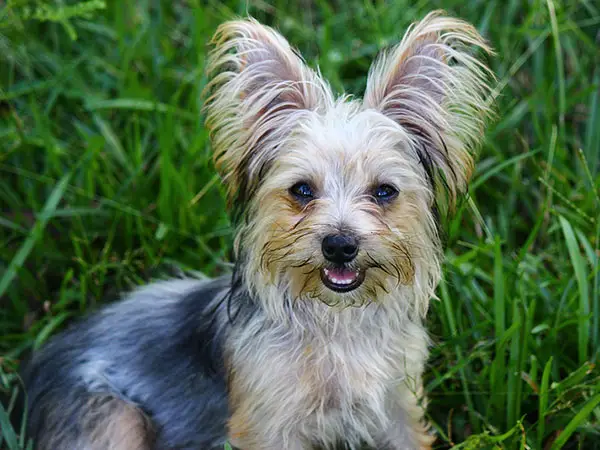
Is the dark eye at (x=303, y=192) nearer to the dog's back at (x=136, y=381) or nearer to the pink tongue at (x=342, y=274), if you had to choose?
the pink tongue at (x=342, y=274)

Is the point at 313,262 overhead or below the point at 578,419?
overhead

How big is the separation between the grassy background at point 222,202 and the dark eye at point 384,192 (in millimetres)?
993

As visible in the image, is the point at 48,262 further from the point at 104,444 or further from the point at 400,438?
the point at 400,438

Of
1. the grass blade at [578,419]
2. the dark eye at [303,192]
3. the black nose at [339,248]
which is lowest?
the grass blade at [578,419]

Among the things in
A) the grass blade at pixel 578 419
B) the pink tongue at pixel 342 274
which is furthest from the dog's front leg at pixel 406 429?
the pink tongue at pixel 342 274

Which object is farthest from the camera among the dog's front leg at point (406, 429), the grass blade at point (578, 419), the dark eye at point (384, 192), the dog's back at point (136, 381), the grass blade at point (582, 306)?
the grass blade at point (582, 306)

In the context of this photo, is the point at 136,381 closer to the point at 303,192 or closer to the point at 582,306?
the point at 303,192

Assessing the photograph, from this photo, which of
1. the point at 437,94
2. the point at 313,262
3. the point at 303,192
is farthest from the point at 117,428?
the point at 437,94

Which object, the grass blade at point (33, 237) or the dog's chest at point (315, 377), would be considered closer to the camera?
the dog's chest at point (315, 377)

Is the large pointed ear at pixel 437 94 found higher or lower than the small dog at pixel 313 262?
higher

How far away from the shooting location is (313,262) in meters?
3.50

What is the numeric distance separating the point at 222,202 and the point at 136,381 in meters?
1.49

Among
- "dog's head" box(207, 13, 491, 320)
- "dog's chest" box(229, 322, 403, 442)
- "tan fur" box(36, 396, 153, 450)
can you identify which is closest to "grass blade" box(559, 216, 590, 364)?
"dog's head" box(207, 13, 491, 320)

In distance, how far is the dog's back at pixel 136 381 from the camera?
13.4 feet
